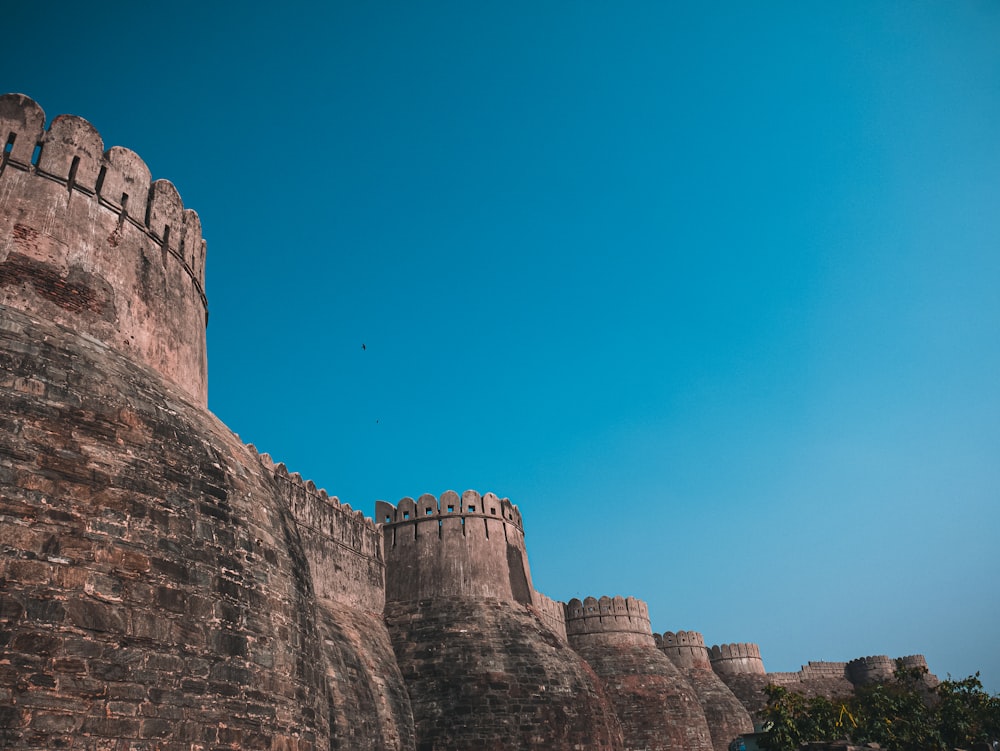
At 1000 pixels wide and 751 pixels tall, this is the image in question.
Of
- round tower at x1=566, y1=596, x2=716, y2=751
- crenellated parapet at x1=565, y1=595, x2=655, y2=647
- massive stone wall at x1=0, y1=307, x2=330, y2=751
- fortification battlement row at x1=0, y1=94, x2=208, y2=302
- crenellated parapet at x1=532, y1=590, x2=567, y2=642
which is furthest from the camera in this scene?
crenellated parapet at x1=565, y1=595, x2=655, y2=647

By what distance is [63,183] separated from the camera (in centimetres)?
798

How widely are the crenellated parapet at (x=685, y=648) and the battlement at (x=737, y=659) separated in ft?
9.15

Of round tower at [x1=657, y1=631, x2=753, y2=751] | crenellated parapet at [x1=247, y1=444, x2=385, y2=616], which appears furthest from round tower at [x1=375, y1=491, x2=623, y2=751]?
round tower at [x1=657, y1=631, x2=753, y2=751]

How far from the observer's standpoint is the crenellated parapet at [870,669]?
34594mm

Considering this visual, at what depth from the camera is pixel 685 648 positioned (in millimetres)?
30031

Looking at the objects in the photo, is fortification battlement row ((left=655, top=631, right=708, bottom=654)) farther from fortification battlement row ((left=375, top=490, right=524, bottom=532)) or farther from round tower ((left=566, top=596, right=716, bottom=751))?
fortification battlement row ((left=375, top=490, right=524, bottom=532))

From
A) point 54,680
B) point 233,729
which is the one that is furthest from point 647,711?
point 54,680

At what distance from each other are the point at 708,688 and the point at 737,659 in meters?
5.03

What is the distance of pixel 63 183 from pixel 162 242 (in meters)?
1.34

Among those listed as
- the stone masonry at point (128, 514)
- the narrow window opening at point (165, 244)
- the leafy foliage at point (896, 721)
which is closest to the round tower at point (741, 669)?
the leafy foliage at point (896, 721)

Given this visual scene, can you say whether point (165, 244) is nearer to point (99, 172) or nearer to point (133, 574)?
point (99, 172)

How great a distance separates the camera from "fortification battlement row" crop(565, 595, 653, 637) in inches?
1021

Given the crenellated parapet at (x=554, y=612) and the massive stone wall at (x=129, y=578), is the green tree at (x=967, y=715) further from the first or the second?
the massive stone wall at (x=129, y=578)

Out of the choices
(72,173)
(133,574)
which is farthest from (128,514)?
(72,173)
